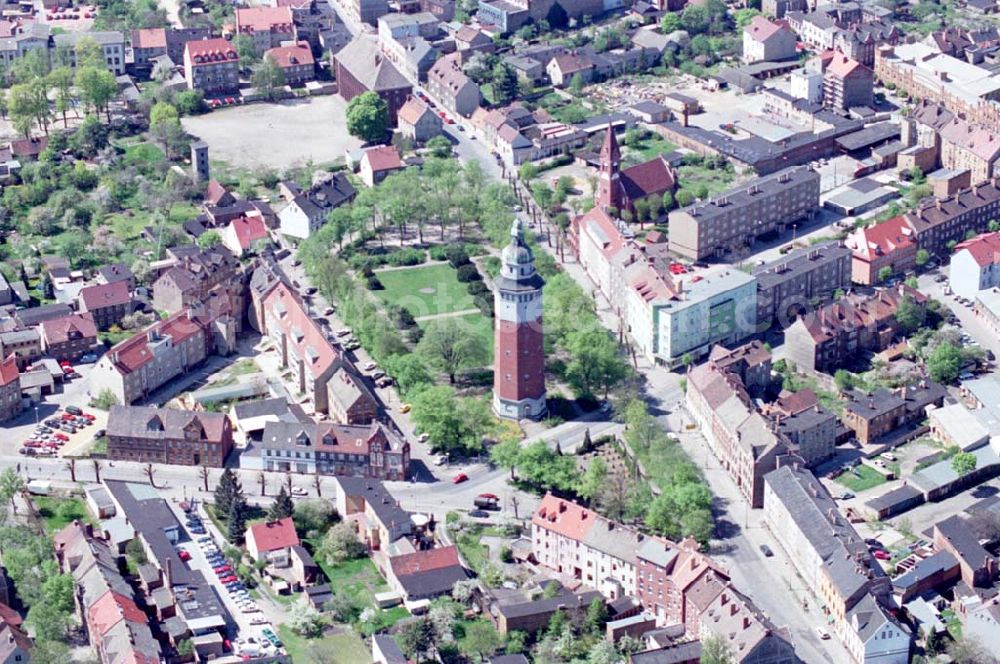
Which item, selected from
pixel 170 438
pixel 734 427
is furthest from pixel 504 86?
pixel 170 438

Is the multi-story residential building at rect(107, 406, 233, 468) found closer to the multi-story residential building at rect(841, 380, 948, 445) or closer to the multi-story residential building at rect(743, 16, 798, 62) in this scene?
the multi-story residential building at rect(841, 380, 948, 445)

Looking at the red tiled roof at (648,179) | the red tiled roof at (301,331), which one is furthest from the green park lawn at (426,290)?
the red tiled roof at (648,179)

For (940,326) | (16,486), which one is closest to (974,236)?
(940,326)

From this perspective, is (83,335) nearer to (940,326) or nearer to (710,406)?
(710,406)

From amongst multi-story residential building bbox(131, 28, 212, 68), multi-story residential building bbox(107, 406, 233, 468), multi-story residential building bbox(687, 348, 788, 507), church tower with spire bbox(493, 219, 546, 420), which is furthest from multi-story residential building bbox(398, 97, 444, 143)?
multi-story residential building bbox(107, 406, 233, 468)

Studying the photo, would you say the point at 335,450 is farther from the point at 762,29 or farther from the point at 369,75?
the point at 762,29
